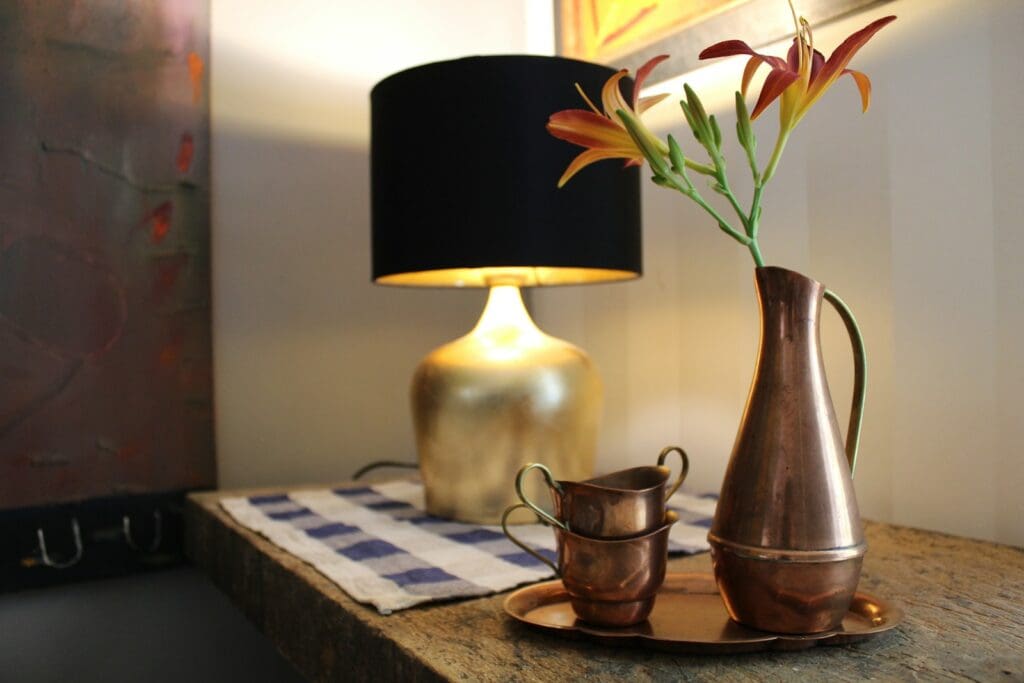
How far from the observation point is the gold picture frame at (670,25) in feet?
3.33

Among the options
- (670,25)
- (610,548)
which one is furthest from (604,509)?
(670,25)

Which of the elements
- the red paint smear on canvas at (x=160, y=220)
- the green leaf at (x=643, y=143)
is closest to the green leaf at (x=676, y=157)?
the green leaf at (x=643, y=143)

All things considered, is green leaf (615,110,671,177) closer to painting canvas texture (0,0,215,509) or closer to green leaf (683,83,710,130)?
green leaf (683,83,710,130)

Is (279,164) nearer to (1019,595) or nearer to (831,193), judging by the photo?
(831,193)

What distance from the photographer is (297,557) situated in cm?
84

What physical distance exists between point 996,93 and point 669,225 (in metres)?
0.49

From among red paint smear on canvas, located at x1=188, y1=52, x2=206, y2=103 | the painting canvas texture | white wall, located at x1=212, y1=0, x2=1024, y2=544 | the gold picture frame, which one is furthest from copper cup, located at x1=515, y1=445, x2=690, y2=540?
red paint smear on canvas, located at x1=188, y1=52, x2=206, y2=103

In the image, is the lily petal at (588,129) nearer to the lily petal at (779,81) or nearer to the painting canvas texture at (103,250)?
the lily petal at (779,81)

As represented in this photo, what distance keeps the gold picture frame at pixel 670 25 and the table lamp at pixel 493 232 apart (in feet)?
0.76

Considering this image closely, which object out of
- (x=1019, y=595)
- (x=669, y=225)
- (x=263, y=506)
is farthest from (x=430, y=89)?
(x=1019, y=595)

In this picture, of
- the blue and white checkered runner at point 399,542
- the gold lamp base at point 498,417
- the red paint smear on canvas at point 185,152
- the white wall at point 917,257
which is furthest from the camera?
the red paint smear on canvas at point 185,152

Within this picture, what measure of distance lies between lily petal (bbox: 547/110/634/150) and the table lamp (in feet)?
1.13

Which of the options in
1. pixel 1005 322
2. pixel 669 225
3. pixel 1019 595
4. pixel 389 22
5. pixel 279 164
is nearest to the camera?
pixel 1019 595

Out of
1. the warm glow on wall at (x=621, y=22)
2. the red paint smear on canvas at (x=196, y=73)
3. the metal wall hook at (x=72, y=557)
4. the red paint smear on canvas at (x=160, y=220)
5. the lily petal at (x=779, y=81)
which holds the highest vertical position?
the warm glow on wall at (x=621, y=22)
